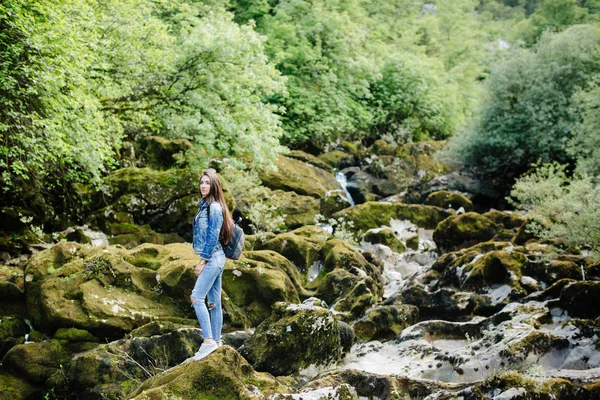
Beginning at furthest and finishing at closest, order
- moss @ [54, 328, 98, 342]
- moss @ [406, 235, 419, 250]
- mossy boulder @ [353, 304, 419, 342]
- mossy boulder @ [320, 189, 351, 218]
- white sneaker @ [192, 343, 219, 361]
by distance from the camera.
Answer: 1. mossy boulder @ [320, 189, 351, 218]
2. moss @ [406, 235, 419, 250]
3. mossy boulder @ [353, 304, 419, 342]
4. moss @ [54, 328, 98, 342]
5. white sneaker @ [192, 343, 219, 361]

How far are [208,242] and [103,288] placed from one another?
16.2 feet

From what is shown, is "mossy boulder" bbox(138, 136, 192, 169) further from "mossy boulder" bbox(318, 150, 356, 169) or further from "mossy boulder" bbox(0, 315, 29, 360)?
"mossy boulder" bbox(318, 150, 356, 169)

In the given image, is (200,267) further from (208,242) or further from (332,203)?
(332,203)

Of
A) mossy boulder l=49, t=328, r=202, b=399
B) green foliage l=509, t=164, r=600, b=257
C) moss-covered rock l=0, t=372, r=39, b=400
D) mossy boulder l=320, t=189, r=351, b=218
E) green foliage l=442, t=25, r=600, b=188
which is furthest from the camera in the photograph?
green foliage l=442, t=25, r=600, b=188

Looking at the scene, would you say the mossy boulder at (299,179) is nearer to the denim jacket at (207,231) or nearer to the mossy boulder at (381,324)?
the mossy boulder at (381,324)

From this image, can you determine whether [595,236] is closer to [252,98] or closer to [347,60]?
[252,98]

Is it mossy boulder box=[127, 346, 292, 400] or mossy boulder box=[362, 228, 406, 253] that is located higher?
mossy boulder box=[127, 346, 292, 400]

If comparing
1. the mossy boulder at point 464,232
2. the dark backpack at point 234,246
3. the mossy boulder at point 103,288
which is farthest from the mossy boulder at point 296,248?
the dark backpack at point 234,246

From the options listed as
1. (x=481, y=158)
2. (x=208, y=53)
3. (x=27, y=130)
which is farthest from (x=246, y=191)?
(x=481, y=158)

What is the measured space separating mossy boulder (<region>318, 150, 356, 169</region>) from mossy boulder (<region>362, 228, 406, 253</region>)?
1226 cm

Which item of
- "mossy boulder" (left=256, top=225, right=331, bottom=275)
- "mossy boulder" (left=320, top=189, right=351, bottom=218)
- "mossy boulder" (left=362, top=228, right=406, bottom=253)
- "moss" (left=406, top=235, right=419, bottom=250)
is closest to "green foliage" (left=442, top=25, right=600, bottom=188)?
"mossy boulder" (left=320, top=189, right=351, bottom=218)

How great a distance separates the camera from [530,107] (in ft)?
88.2

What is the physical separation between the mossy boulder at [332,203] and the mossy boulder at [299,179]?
95 centimetres

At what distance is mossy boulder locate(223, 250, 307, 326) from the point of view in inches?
448
